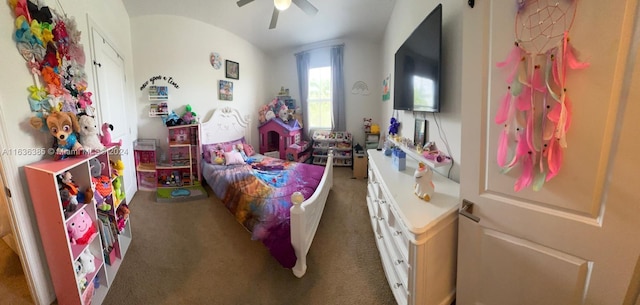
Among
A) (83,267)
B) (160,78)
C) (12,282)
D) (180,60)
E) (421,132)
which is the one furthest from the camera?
(180,60)

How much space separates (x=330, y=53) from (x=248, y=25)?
5.41 feet

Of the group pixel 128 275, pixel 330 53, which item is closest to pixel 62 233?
pixel 128 275

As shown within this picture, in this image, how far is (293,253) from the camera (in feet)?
5.39

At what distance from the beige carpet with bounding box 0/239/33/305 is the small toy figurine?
2407mm

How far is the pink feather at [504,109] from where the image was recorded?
2.94 ft

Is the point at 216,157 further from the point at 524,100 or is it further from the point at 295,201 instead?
the point at 524,100

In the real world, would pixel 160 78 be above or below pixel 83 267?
above

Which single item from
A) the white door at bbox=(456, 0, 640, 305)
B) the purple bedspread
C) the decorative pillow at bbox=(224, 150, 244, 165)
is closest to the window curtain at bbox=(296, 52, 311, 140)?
the purple bedspread

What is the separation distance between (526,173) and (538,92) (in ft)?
1.01

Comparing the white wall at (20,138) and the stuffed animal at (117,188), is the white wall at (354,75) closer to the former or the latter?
the stuffed animal at (117,188)

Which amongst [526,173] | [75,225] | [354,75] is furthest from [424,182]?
[354,75]

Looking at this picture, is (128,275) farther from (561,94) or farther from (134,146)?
(561,94)

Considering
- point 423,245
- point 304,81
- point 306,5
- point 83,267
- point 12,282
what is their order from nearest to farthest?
point 423,245 < point 83,267 < point 12,282 < point 306,5 < point 304,81

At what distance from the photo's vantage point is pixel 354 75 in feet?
15.0
